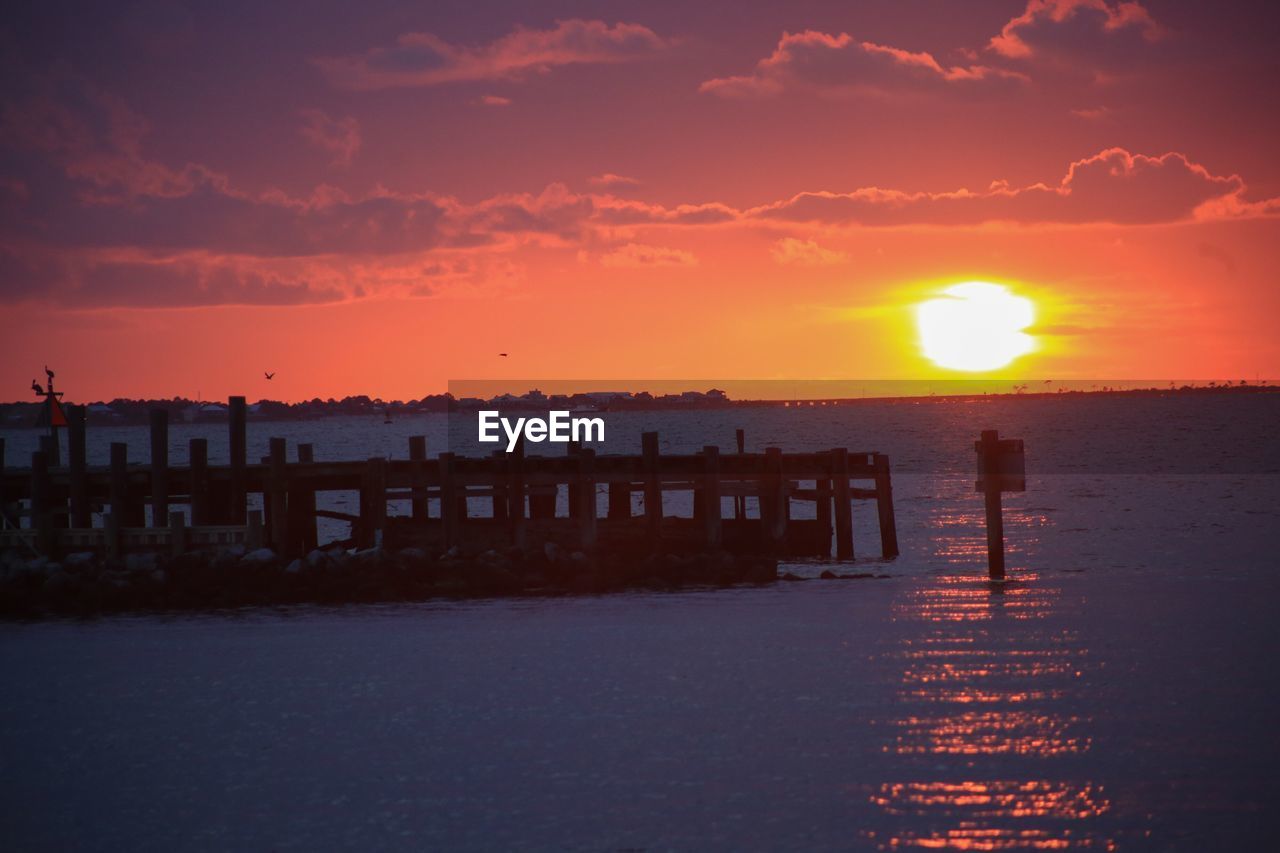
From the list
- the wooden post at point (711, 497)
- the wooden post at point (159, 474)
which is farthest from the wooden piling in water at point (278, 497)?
the wooden post at point (711, 497)

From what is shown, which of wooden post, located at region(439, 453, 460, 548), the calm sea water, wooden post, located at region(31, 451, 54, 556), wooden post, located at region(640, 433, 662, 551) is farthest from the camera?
wooden post, located at region(640, 433, 662, 551)

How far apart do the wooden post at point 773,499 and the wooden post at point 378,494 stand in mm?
7796

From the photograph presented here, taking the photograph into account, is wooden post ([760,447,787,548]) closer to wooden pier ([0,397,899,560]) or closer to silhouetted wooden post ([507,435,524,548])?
wooden pier ([0,397,899,560])

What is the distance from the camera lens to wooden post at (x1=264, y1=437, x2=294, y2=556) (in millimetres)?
28906

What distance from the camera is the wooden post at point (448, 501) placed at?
28719mm

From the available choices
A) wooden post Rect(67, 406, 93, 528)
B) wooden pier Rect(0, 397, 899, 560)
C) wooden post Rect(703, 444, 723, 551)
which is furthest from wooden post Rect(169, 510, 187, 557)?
wooden post Rect(703, 444, 723, 551)

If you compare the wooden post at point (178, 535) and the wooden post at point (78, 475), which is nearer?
the wooden post at point (178, 535)

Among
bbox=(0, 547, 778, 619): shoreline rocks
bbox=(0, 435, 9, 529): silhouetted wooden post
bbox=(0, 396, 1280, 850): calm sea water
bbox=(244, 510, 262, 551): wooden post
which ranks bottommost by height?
bbox=(0, 396, 1280, 850): calm sea water

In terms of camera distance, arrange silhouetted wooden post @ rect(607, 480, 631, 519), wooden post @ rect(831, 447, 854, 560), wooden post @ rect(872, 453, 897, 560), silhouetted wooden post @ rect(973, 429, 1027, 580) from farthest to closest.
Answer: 1. silhouetted wooden post @ rect(607, 480, 631, 519)
2. wooden post @ rect(872, 453, 897, 560)
3. wooden post @ rect(831, 447, 854, 560)
4. silhouetted wooden post @ rect(973, 429, 1027, 580)

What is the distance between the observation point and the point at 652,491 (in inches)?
1155

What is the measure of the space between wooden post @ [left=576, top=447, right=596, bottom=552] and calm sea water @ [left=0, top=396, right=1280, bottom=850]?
2.80 meters

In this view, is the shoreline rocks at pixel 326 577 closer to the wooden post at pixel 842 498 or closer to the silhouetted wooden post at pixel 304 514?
the silhouetted wooden post at pixel 304 514

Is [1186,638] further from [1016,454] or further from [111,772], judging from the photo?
[111,772]

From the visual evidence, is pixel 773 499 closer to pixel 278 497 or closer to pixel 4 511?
pixel 278 497
